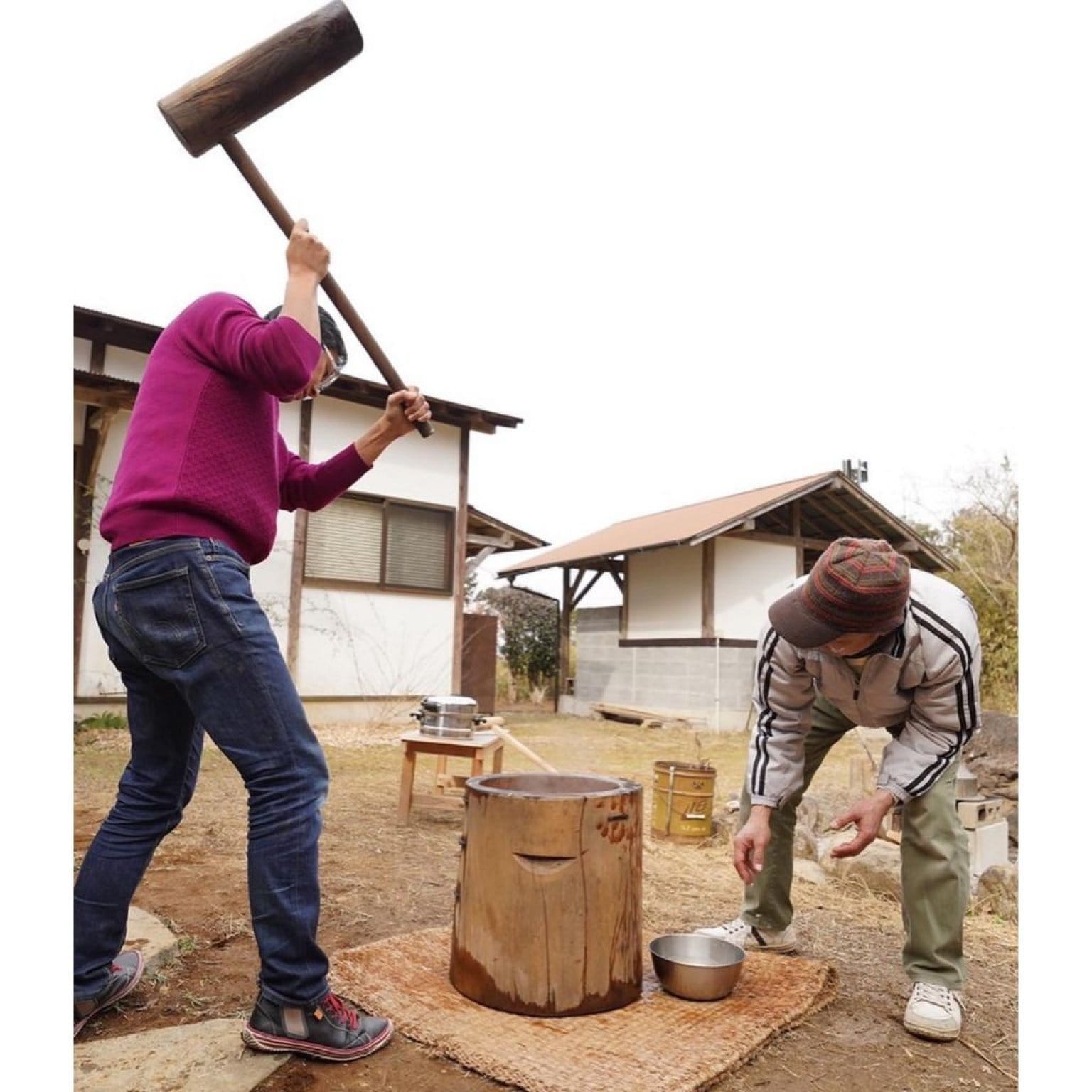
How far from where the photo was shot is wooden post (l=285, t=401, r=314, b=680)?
372 inches

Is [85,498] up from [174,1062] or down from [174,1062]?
up

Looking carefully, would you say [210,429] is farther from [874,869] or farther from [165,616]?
[874,869]

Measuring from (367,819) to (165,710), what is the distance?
313 centimetres

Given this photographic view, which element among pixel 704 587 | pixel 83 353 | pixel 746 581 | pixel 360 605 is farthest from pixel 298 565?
pixel 746 581

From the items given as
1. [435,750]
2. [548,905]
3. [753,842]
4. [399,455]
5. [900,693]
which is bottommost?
[435,750]

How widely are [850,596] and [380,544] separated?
8487mm

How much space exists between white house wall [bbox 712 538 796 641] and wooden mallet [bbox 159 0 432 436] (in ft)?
37.7

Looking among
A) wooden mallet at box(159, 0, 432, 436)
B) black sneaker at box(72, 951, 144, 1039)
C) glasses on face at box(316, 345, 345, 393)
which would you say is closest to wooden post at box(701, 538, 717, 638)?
glasses on face at box(316, 345, 345, 393)

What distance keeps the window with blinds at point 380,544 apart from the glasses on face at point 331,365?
7387mm

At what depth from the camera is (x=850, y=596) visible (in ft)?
6.99

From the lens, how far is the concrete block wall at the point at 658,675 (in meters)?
12.6

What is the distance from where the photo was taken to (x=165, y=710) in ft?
6.94

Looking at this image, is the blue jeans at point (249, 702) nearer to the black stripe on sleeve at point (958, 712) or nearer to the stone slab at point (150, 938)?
the stone slab at point (150, 938)

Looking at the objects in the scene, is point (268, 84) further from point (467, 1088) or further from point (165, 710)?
point (467, 1088)
